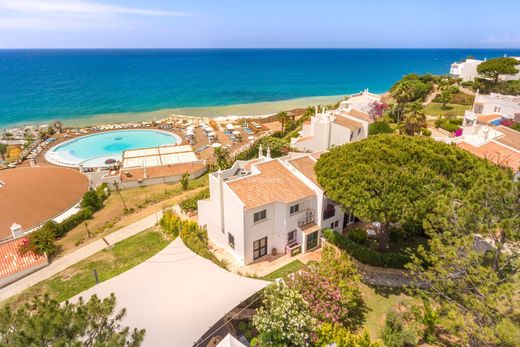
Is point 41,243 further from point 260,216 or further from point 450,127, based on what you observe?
point 450,127

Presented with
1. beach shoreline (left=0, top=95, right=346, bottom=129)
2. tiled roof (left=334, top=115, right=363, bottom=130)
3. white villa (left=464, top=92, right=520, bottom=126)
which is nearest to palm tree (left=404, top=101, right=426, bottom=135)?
tiled roof (left=334, top=115, right=363, bottom=130)

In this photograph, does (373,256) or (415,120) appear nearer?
(373,256)

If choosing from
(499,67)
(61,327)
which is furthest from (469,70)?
(61,327)

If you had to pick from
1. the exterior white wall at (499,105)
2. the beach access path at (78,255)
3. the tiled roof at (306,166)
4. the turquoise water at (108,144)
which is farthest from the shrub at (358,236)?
the turquoise water at (108,144)

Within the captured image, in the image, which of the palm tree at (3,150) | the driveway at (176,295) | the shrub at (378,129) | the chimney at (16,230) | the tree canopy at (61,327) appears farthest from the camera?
the palm tree at (3,150)

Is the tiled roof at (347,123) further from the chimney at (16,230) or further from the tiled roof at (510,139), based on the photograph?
the chimney at (16,230)

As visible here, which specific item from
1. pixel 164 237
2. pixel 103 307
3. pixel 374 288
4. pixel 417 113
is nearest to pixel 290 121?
pixel 417 113

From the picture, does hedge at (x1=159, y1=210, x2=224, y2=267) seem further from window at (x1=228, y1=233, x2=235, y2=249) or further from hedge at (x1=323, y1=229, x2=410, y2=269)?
hedge at (x1=323, y1=229, x2=410, y2=269)
